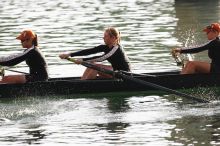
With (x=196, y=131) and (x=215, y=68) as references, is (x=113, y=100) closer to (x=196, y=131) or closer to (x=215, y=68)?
(x=215, y=68)

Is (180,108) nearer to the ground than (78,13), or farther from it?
farther from it

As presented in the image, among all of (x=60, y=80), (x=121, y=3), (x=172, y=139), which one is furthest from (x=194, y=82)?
(x=121, y=3)

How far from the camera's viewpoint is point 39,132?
678 inches

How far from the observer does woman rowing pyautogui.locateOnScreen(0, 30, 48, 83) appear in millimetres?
20547

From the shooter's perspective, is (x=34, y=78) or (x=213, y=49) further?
(x=34, y=78)

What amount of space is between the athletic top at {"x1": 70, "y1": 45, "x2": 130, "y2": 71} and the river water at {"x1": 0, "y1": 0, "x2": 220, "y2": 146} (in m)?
0.83

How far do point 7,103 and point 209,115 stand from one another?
18.6 ft

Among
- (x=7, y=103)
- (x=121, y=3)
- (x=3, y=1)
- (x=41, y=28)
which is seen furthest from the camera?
(x=3, y=1)

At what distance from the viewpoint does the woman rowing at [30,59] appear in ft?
67.4

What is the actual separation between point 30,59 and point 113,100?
8.16 feet

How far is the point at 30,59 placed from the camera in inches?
821

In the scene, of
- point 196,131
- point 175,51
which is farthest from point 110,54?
point 196,131

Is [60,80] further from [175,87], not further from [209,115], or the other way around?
[209,115]

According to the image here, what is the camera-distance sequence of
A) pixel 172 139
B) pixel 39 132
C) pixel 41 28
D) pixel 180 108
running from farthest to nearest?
pixel 41 28
pixel 180 108
pixel 39 132
pixel 172 139
